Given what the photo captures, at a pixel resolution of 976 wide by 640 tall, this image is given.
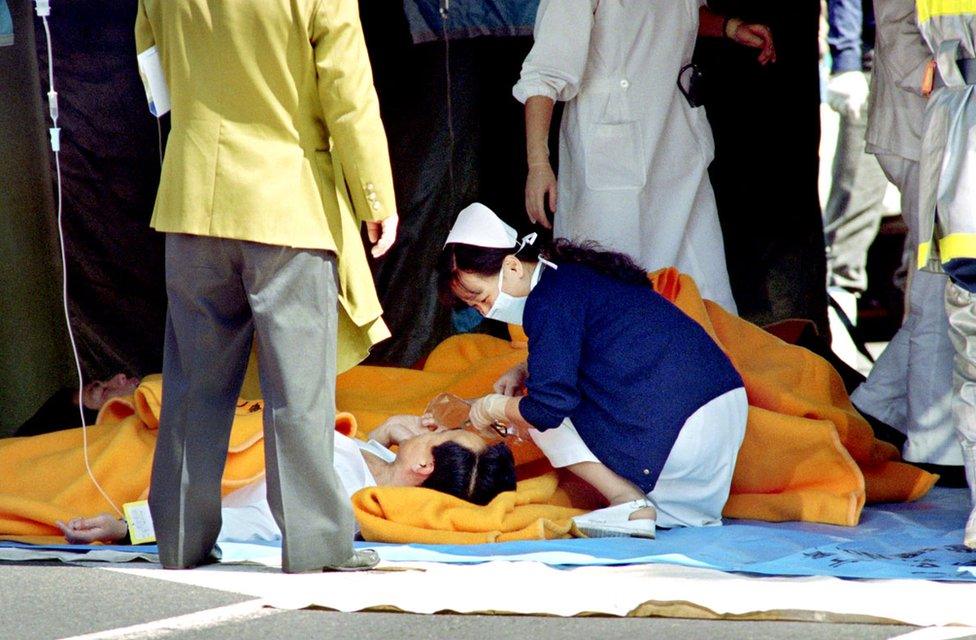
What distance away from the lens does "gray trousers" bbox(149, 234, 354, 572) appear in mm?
3402

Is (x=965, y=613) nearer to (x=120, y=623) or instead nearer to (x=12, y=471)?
(x=120, y=623)

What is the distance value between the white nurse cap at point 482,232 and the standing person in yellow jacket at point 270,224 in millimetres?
758

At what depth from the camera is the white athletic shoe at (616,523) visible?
157 inches

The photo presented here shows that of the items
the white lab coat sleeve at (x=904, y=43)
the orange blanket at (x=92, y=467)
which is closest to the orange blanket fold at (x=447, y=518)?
the orange blanket at (x=92, y=467)

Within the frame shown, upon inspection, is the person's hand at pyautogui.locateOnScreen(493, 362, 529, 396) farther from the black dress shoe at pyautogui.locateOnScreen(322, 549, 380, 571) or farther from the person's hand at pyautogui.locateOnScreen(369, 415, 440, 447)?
the black dress shoe at pyautogui.locateOnScreen(322, 549, 380, 571)

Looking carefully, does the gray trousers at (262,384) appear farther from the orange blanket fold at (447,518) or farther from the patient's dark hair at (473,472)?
the patient's dark hair at (473,472)

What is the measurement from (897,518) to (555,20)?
191 centimetres

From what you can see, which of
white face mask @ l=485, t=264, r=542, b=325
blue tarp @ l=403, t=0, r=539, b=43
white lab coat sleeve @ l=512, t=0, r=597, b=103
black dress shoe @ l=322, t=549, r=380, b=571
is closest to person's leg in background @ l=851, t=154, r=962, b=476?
white lab coat sleeve @ l=512, t=0, r=597, b=103

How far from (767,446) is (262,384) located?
165 cm

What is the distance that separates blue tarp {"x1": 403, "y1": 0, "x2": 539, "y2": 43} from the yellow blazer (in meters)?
2.44

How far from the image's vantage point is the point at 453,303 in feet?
14.2

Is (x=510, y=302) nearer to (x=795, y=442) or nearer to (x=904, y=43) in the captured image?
(x=795, y=442)

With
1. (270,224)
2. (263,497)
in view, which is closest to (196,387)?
(270,224)

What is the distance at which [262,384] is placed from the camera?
3.48 m
